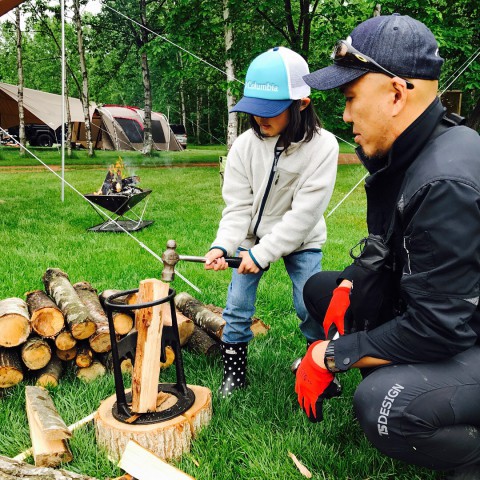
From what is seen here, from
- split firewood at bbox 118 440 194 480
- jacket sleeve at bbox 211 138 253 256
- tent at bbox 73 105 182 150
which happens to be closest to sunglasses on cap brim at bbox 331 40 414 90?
jacket sleeve at bbox 211 138 253 256

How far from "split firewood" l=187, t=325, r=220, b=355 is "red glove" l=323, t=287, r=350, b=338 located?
1037 millimetres

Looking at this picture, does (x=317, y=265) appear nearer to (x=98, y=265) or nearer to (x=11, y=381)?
(x=11, y=381)

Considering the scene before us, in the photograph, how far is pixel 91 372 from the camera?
2973 mm

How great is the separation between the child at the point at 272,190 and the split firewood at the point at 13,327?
1.07 m

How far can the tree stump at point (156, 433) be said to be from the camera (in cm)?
216

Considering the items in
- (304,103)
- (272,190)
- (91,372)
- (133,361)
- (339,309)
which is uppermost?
(304,103)

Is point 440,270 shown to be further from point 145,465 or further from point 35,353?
point 35,353

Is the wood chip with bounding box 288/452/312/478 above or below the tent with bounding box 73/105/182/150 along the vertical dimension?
below

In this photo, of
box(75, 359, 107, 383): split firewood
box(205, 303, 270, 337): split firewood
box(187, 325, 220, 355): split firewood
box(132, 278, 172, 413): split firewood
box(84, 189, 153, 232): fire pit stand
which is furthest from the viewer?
box(84, 189, 153, 232): fire pit stand

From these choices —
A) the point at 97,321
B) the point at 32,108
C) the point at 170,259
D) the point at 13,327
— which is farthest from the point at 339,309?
the point at 32,108

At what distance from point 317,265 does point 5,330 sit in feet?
5.61

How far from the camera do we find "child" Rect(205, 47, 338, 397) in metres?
2.55

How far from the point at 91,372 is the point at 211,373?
2.23ft

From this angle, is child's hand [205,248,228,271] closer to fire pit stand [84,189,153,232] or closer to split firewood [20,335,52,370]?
split firewood [20,335,52,370]
